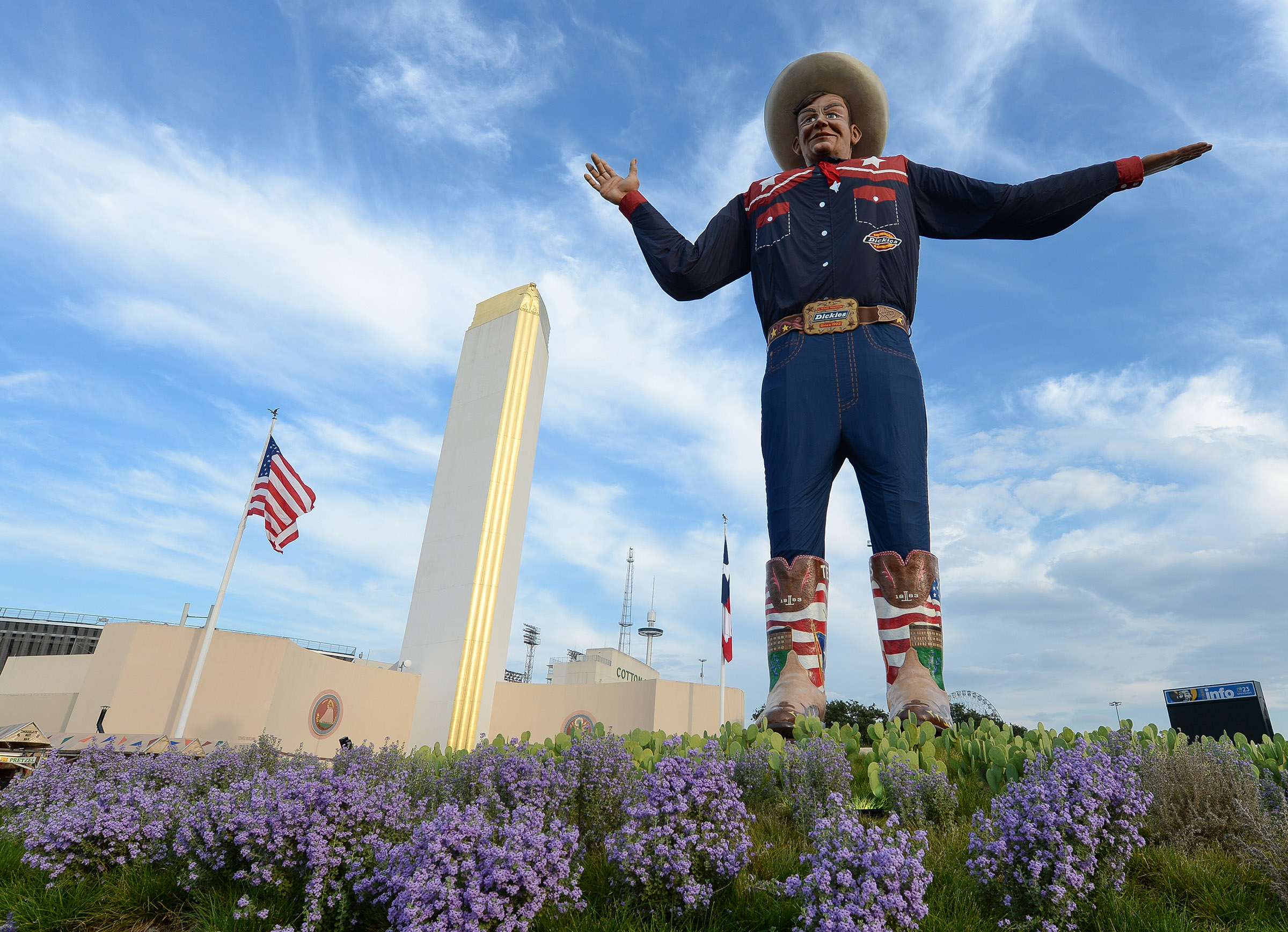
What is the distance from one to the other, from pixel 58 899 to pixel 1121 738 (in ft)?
17.6

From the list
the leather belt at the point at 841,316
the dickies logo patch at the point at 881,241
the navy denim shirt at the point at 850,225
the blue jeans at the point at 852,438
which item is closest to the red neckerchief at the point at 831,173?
the navy denim shirt at the point at 850,225

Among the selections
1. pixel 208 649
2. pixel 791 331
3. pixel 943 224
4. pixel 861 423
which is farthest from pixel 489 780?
pixel 208 649

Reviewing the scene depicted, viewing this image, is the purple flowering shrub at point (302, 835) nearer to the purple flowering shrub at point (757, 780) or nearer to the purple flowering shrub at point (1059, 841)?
the purple flowering shrub at point (757, 780)

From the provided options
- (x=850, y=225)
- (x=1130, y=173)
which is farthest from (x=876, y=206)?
(x=1130, y=173)

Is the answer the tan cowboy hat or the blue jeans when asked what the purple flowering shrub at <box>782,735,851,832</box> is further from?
the tan cowboy hat

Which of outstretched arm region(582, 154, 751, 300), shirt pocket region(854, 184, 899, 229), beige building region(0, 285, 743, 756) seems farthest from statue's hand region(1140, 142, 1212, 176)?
beige building region(0, 285, 743, 756)

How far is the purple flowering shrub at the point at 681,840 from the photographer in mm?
2699

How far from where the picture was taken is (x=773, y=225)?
6242 mm

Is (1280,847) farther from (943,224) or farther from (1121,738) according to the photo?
(943,224)

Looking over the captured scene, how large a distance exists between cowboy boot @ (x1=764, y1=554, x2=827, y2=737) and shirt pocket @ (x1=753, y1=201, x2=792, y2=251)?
2639 mm

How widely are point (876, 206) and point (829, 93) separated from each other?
1.48m

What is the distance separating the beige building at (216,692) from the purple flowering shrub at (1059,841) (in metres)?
13.5

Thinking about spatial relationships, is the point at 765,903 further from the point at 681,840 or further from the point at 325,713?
the point at 325,713

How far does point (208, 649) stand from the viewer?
16.0m
